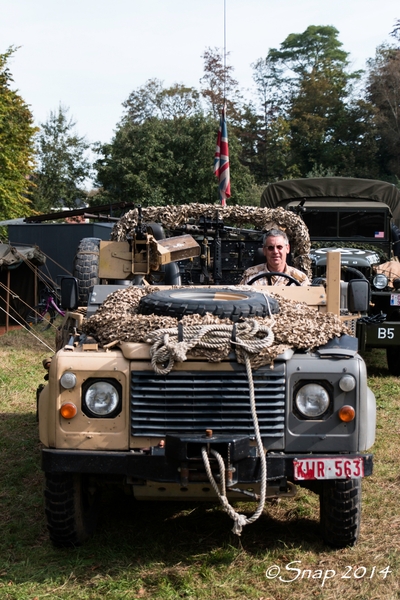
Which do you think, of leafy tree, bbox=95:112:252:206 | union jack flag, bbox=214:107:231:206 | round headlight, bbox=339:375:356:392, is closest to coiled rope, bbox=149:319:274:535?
round headlight, bbox=339:375:356:392

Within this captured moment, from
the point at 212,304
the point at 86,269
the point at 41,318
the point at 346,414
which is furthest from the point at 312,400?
the point at 41,318

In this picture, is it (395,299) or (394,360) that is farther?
(394,360)

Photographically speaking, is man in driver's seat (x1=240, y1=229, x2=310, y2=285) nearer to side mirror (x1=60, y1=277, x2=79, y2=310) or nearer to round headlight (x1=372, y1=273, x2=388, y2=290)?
side mirror (x1=60, y1=277, x2=79, y2=310)

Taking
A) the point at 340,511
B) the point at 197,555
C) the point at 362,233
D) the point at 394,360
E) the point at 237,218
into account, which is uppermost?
the point at 362,233

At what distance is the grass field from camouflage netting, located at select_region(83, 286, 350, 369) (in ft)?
3.68

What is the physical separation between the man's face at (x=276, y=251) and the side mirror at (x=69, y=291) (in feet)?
5.16

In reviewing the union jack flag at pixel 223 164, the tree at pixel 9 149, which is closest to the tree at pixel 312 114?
the tree at pixel 9 149

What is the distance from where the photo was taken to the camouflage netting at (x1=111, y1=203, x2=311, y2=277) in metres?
6.87

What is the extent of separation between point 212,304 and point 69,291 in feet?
4.67

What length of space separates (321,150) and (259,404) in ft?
143

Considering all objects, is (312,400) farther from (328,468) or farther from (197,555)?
(197,555)

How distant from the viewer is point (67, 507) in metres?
4.08

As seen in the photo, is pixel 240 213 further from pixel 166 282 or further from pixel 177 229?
pixel 166 282

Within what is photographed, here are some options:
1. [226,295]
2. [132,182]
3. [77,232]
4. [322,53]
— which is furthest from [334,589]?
[322,53]
